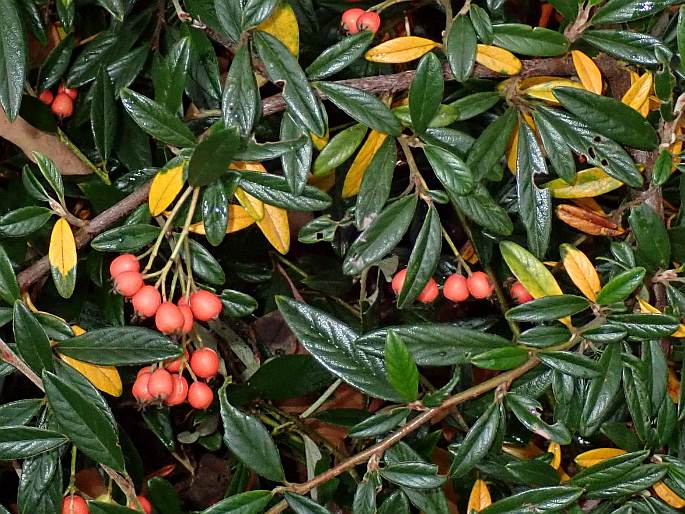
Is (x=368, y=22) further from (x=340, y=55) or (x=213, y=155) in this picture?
(x=213, y=155)

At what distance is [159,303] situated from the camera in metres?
Result: 0.79

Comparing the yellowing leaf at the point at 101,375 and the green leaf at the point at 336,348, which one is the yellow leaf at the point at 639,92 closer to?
the green leaf at the point at 336,348

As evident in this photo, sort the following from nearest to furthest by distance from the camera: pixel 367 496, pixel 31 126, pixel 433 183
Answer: pixel 367 496, pixel 31 126, pixel 433 183

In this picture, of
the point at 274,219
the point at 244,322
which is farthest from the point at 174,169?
the point at 244,322

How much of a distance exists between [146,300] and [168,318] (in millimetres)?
25

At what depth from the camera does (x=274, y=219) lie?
0.89 m

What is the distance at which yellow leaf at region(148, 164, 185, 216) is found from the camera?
786 millimetres

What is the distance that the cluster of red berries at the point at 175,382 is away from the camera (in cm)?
81

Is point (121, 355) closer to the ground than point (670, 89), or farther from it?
closer to the ground

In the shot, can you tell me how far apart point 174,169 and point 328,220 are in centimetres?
17

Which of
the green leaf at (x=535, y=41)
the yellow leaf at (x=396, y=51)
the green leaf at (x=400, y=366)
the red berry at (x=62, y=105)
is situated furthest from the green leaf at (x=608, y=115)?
the red berry at (x=62, y=105)

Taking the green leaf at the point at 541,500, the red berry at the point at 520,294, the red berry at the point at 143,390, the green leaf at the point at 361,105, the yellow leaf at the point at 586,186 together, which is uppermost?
the green leaf at the point at 361,105

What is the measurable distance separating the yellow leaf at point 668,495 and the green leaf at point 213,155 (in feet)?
1.67

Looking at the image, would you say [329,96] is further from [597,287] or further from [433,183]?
[433,183]
